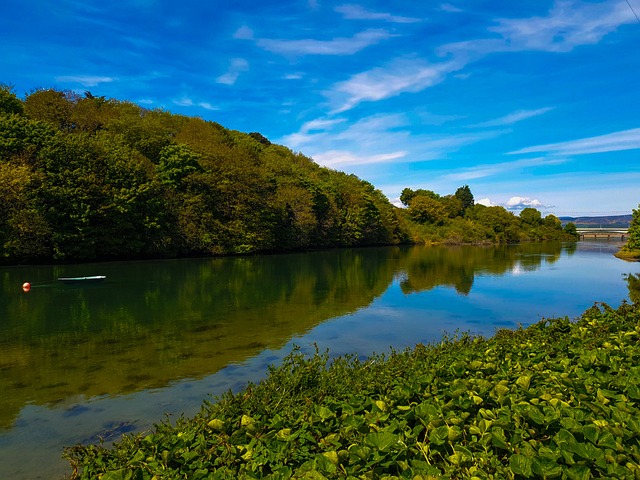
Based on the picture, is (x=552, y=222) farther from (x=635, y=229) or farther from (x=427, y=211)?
(x=635, y=229)

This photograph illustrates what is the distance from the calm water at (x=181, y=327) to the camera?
26.6 feet

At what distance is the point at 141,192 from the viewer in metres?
41.6

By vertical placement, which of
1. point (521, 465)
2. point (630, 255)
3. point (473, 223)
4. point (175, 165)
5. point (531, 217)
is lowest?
point (630, 255)

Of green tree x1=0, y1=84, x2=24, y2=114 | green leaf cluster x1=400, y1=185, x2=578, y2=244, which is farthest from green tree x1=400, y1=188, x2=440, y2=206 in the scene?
green tree x1=0, y1=84, x2=24, y2=114

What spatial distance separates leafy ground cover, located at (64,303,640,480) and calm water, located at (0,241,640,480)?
8.32 feet

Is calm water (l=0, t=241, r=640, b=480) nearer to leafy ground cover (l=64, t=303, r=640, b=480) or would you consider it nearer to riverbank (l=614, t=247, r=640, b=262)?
leafy ground cover (l=64, t=303, r=640, b=480)

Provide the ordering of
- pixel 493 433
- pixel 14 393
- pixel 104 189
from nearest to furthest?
pixel 493 433, pixel 14 393, pixel 104 189

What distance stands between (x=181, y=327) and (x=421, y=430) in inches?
505

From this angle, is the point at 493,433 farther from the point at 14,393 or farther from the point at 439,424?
the point at 14,393

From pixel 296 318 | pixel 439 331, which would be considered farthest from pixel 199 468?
pixel 296 318

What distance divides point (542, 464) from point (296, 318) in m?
14.5

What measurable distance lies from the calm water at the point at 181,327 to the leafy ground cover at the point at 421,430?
2535 mm

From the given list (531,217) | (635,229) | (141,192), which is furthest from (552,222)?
(141,192)

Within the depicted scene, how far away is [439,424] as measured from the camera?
14.0 feet
